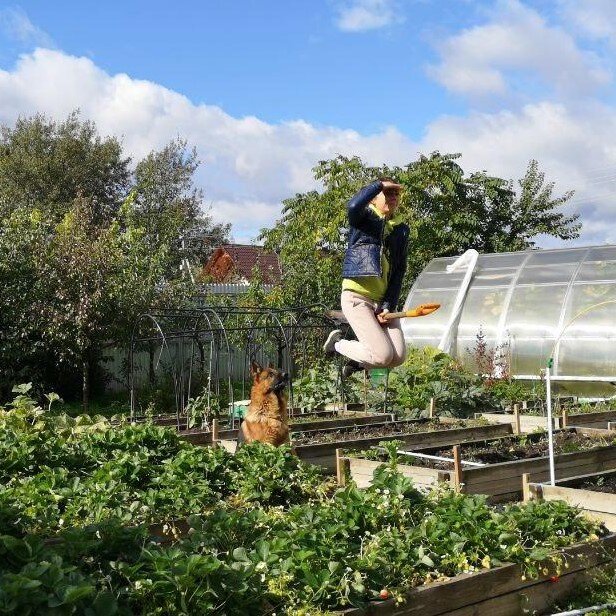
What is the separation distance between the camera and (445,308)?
16.1 meters

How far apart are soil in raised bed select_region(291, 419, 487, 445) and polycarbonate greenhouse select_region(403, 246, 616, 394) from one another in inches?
147

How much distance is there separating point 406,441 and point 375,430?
4.60 feet

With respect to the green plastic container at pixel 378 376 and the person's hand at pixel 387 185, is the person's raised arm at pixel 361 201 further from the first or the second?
the green plastic container at pixel 378 376

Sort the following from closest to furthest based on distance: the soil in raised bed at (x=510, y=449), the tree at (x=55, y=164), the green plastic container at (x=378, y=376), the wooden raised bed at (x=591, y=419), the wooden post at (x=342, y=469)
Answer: the wooden post at (x=342, y=469), the soil in raised bed at (x=510, y=449), the wooden raised bed at (x=591, y=419), the green plastic container at (x=378, y=376), the tree at (x=55, y=164)

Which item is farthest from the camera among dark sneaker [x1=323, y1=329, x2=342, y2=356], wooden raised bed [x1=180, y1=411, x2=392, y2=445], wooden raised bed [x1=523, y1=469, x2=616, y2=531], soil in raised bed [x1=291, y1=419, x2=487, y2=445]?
soil in raised bed [x1=291, y1=419, x2=487, y2=445]

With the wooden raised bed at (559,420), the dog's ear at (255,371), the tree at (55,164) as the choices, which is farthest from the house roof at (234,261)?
the dog's ear at (255,371)

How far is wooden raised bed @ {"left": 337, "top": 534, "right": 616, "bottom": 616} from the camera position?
3879 millimetres

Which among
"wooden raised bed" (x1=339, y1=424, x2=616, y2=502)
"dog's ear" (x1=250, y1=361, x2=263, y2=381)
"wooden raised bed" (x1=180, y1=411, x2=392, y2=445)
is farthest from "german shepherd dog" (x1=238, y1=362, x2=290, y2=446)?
"wooden raised bed" (x1=180, y1=411, x2=392, y2=445)

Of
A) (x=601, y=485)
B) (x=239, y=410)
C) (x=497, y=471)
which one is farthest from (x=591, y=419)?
(x=239, y=410)

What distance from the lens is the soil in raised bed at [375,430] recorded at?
973cm

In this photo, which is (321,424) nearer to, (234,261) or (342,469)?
(342,469)

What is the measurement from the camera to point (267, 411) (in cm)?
744

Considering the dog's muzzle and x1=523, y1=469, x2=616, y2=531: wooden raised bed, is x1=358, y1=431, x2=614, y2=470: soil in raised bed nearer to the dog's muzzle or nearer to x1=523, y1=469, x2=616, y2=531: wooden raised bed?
the dog's muzzle

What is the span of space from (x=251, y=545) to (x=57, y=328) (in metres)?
10.5
